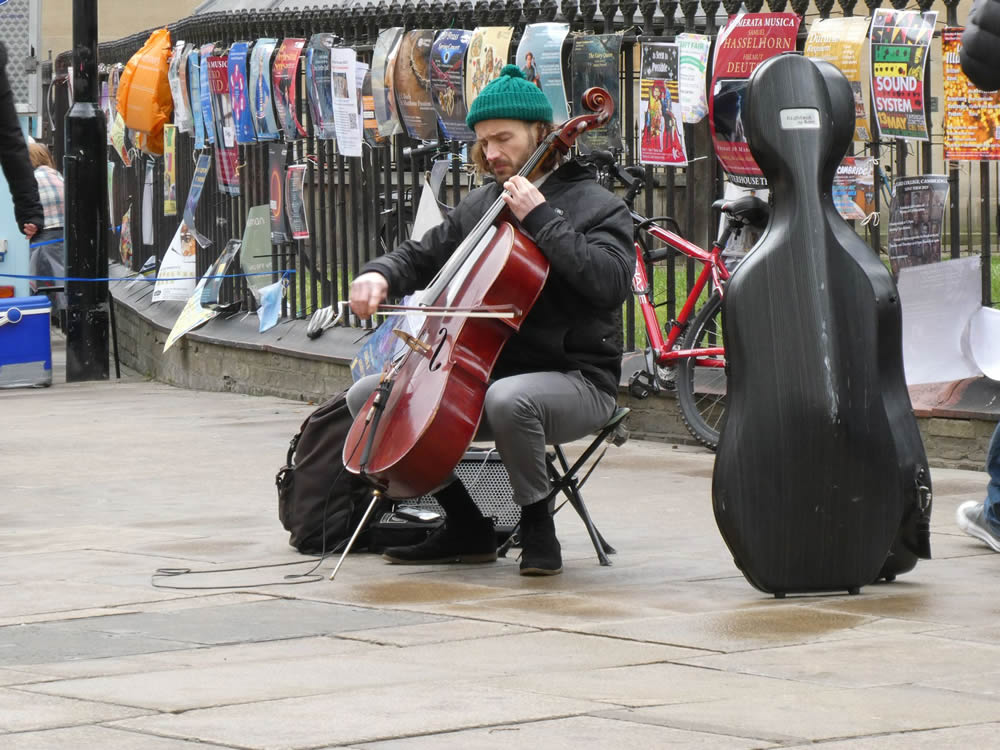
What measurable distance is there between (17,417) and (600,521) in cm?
517

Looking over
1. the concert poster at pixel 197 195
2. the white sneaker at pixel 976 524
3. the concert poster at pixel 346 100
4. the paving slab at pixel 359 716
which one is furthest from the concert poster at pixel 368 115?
the paving slab at pixel 359 716

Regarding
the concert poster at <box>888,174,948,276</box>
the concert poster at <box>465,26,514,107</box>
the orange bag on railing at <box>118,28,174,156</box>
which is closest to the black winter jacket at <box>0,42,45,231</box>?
the concert poster at <box>465,26,514,107</box>

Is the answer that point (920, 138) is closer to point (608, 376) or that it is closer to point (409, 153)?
point (608, 376)

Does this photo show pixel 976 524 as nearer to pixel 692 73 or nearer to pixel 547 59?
pixel 692 73

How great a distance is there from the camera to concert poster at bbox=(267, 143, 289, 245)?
1219 cm

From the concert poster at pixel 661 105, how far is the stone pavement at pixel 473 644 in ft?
6.45

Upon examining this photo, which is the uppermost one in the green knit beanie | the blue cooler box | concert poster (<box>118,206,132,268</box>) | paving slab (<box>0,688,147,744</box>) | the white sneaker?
the green knit beanie

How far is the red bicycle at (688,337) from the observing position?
8859mm

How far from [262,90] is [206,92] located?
1.26 meters

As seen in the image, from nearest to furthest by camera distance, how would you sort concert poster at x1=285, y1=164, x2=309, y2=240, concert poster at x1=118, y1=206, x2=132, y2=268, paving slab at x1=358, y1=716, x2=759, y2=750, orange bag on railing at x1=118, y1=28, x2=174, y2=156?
paving slab at x1=358, y1=716, x2=759, y2=750
concert poster at x1=285, y1=164, x2=309, y2=240
orange bag on railing at x1=118, y1=28, x2=174, y2=156
concert poster at x1=118, y1=206, x2=132, y2=268

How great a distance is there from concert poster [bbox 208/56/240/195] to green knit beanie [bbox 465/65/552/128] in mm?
6975

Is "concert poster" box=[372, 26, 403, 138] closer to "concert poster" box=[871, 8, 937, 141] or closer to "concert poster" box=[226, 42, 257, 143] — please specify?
"concert poster" box=[226, 42, 257, 143]

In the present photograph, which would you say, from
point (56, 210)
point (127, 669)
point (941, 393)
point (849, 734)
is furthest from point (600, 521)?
point (56, 210)

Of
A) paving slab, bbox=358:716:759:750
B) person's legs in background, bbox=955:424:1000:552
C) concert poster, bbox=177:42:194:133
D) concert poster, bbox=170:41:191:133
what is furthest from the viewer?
concert poster, bbox=170:41:191:133
